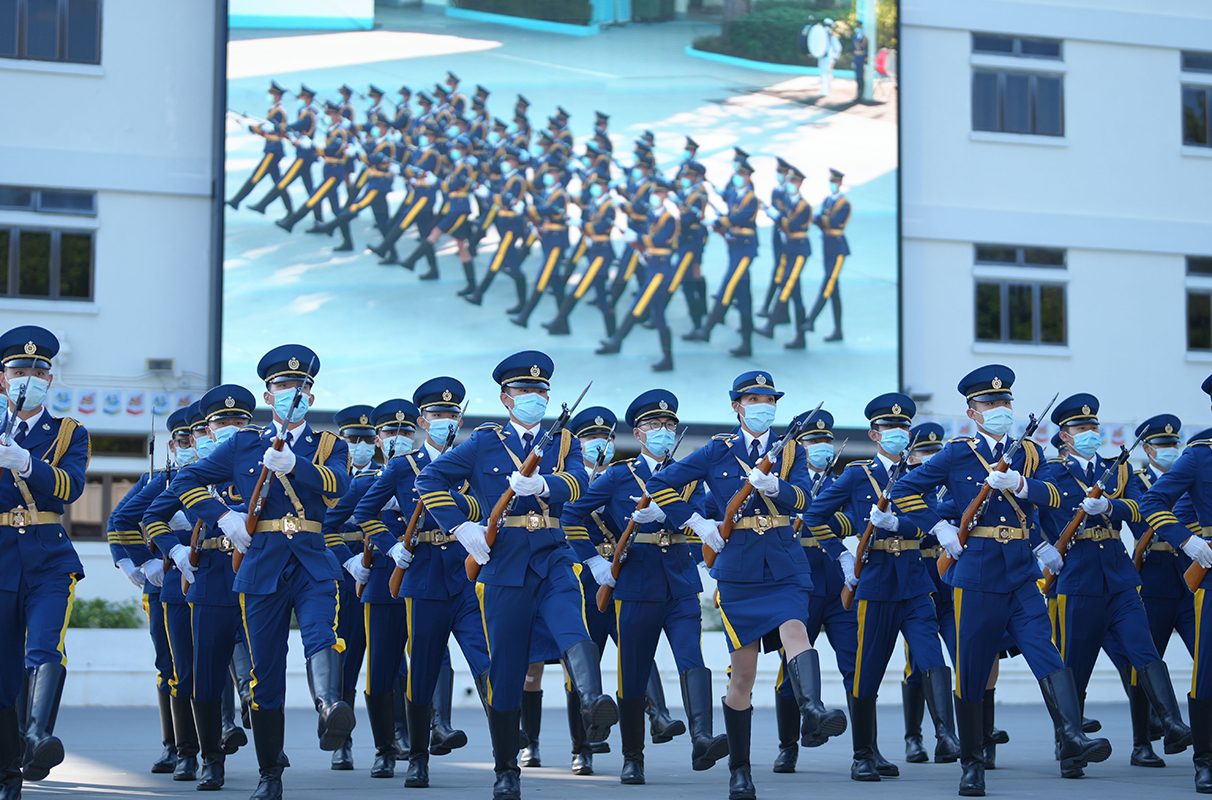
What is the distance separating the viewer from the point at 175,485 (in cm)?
763

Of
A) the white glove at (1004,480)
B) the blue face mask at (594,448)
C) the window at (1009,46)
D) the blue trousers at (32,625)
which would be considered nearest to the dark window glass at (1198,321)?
the window at (1009,46)

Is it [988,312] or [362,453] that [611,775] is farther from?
[988,312]

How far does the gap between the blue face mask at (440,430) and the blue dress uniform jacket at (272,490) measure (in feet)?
2.80

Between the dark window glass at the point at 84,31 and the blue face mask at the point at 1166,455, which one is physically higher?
the dark window glass at the point at 84,31

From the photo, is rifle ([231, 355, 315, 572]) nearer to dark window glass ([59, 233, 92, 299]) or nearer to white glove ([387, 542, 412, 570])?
white glove ([387, 542, 412, 570])

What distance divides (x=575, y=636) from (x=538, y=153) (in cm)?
1352

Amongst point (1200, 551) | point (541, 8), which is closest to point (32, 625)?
point (1200, 551)

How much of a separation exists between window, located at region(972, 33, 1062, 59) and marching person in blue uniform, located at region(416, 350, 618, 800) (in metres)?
16.0

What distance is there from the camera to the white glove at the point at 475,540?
276 inches

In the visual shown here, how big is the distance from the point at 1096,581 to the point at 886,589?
4.29ft

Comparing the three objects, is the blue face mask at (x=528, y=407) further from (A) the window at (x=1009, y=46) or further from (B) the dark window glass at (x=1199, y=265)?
(B) the dark window glass at (x=1199, y=265)

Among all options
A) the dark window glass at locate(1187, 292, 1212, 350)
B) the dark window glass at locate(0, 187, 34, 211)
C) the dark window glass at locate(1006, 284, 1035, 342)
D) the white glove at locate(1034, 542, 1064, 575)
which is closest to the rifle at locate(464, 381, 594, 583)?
the white glove at locate(1034, 542, 1064, 575)

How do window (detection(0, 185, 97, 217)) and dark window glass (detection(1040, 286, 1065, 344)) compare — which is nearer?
window (detection(0, 185, 97, 217))

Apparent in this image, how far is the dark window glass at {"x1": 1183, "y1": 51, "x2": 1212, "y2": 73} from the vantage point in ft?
72.5
